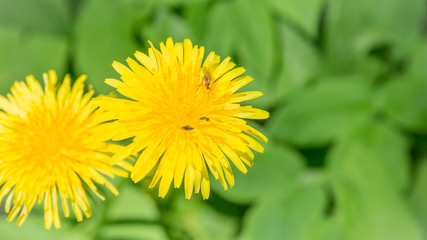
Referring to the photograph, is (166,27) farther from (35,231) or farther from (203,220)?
(35,231)

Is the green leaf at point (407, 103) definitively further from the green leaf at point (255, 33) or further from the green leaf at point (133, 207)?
the green leaf at point (133, 207)

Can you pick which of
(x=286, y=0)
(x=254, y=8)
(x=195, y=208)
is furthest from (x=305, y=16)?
(x=195, y=208)

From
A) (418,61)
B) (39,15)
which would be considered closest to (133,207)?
(39,15)

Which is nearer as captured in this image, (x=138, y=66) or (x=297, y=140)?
(x=138, y=66)

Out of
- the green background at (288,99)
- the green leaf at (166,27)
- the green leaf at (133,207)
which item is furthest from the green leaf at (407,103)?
the green leaf at (133,207)

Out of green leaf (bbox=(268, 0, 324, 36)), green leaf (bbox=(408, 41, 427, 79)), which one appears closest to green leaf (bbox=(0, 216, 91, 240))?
green leaf (bbox=(268, 0, 324, 36))

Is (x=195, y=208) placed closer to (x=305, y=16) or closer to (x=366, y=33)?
(x=305, y=16)
